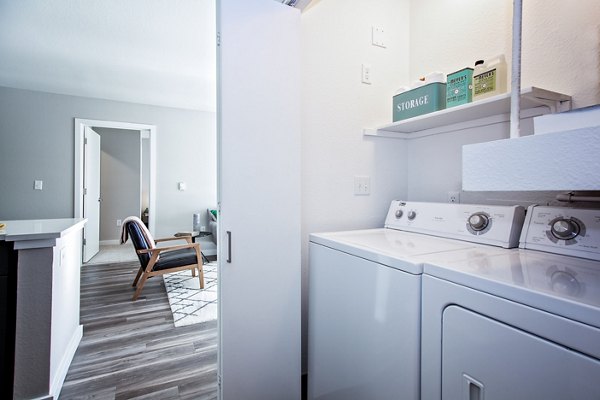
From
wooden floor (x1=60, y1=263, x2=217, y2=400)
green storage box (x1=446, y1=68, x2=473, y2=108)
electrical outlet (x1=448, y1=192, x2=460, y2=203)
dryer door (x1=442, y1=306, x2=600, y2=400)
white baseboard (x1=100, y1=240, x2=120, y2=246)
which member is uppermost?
green storage box (x1=446, y1=68, x2=473, y2=108)

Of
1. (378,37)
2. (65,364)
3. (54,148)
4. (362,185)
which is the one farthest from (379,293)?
(54,148)

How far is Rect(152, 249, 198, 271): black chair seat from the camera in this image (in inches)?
117

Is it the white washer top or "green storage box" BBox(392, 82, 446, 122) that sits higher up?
"green storage box" BBox(392, 82, 446, 122)

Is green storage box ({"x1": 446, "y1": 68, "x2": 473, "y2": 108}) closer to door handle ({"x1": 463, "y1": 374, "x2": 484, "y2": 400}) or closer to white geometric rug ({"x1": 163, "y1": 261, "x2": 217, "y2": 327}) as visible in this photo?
door handle ({"x1": 463, "y1": 374, "x2": 484, "y2": 400})

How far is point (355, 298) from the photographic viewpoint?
42.0 inches

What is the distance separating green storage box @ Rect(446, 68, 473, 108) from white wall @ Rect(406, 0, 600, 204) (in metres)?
0.21

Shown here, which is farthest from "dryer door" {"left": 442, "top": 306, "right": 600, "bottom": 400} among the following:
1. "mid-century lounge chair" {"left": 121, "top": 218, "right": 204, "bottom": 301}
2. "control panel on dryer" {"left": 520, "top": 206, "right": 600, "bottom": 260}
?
"mid-century lounge chair" {"left": 121, "top": 218, "right": 204, "bottom": 301}

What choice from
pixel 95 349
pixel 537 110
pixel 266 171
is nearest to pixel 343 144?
pixel 266 171

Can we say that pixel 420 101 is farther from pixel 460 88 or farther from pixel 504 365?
pixel 504 365

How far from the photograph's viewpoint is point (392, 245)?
110cm

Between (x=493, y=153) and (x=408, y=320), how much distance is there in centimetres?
54

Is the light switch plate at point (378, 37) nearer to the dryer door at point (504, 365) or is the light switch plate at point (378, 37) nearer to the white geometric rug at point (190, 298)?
the dryer door at point (504, 365)

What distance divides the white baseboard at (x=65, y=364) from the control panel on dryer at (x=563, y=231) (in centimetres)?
225

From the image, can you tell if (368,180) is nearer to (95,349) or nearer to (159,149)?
(95,349)
